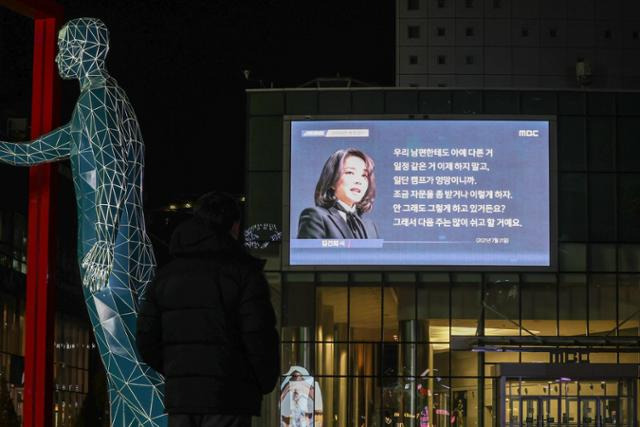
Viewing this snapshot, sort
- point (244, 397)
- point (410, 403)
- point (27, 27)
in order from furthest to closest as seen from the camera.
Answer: point (27, 27) → point (410, 403) → point (244, 397)

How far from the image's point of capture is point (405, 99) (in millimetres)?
37594

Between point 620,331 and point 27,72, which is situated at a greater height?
point 27,72

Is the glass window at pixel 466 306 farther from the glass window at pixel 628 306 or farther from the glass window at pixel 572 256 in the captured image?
the glass window at pixel 628 306

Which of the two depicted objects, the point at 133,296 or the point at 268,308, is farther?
the point at 133,296

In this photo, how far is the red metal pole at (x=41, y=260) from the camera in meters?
10.9

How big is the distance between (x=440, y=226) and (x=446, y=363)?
359 cm

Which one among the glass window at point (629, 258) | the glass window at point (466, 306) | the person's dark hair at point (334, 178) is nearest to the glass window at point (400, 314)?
the glass window at point (466, 306)

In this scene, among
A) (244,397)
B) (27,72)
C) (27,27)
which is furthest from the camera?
(27,72)

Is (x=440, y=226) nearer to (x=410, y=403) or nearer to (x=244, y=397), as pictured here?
(x=410, y=403)

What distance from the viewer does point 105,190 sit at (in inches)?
433

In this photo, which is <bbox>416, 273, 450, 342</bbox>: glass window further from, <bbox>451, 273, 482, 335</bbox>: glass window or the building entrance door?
the building entrance door

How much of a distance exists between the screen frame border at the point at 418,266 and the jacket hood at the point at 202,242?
31082 mm

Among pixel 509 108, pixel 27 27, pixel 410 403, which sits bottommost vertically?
pixel 410 403

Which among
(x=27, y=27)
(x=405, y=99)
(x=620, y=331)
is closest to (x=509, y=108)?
(x=405, y=99)
